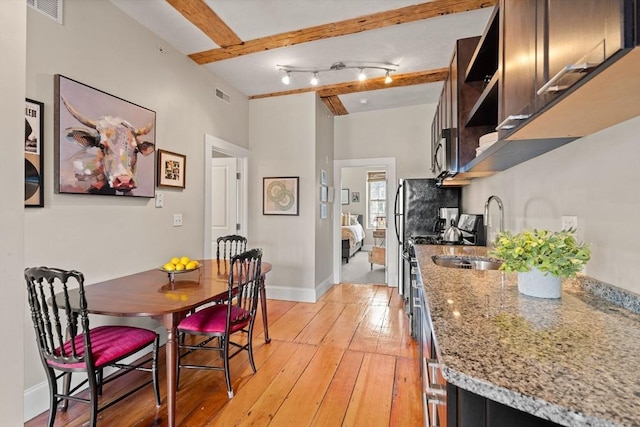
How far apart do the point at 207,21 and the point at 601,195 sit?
285 cm

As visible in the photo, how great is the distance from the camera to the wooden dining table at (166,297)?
1.64 m

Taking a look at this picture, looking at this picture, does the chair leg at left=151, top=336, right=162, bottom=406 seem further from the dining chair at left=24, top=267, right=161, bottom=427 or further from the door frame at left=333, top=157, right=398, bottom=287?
the door frame at left=333, top=157, right=398, bottom=287

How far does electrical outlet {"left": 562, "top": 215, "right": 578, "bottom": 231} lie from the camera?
51.7 inches

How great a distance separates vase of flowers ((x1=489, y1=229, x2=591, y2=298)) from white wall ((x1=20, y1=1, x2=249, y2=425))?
5.72ft

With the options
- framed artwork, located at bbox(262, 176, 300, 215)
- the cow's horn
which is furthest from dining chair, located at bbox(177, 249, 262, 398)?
framed artwork, located at bbox(262, 176, 300, 215)

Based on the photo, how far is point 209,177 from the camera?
3.38m

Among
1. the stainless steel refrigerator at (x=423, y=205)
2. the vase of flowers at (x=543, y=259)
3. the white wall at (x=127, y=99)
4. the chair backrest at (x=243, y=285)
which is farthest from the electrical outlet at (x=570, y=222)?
the stainless steel refrigerator at (x=423, y=205)

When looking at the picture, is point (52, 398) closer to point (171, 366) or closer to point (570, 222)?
point (171, 366)

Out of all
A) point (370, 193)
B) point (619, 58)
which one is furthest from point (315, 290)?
point (370, 193)

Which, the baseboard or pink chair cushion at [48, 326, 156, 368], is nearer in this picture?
pink chair cushion at [48, 326, 156, 368]

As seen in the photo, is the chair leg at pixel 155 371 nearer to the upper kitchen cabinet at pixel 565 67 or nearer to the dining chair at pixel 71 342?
the dining chair at pixel 71 342

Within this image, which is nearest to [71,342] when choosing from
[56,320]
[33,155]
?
[56,320]

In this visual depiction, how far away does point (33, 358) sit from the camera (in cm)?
185

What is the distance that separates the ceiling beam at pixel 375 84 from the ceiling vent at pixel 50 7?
2427mm
